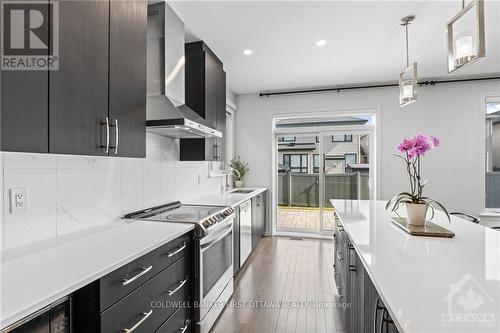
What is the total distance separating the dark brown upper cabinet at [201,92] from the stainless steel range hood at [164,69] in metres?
0.39

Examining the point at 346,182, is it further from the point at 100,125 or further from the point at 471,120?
the point at 100,125

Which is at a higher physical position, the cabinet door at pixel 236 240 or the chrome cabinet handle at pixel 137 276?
the chrome cabinet handle at pixel 137 276

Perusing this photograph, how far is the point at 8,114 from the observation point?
3.00 ft

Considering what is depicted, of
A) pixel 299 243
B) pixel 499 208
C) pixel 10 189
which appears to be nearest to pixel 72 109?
pixel 10 189

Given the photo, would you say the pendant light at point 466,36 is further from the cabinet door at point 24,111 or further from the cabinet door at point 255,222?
the cabinet door at point 255,222

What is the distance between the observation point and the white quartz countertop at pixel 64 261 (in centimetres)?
83

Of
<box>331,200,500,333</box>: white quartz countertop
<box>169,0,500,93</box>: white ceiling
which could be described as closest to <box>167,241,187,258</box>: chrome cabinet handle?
<box>331,200,500,333</box>: white quartz countertop

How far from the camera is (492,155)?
4047 millimetres

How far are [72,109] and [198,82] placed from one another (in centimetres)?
181

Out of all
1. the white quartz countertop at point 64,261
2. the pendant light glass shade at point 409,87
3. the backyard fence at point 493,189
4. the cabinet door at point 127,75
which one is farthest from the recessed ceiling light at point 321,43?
the backyard fence at point 493,189

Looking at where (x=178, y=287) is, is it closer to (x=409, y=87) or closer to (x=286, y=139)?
(x=409, y=87)

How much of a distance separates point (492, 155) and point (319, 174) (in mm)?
2709

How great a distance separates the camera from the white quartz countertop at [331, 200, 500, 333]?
727mm

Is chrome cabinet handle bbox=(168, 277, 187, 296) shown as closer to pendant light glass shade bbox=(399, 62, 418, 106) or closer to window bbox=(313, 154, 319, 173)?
pendant light glass shade bbox=(399, 62, 418, 106)
